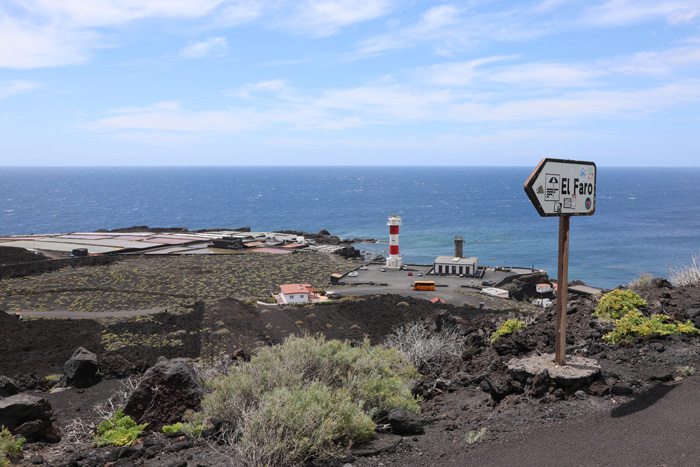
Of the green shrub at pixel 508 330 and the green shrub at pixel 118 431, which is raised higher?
the green shrub at pixel 508 330

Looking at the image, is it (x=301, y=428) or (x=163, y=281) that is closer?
(x=301, y=428)

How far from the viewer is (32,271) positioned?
4334cm

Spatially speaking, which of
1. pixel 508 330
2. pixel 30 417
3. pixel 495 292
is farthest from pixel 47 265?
pixel 508 330

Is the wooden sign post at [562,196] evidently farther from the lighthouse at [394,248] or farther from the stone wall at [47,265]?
the stone wall at [47,265]

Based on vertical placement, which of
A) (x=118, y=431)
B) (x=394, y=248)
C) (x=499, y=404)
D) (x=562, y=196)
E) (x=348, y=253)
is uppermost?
(x=562, y=196)

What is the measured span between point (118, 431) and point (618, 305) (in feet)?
33.1

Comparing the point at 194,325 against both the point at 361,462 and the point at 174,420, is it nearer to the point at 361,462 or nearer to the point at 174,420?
the point at 174,420

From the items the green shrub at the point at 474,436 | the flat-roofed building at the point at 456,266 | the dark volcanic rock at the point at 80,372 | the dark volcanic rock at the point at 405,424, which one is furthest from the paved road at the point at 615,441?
the flat-roofed building at the point at 456,266

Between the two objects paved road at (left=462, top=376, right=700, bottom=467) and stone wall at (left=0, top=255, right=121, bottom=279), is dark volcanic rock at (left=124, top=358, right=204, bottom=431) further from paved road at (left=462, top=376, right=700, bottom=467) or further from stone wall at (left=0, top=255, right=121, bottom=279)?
stone wall at (left=0, top=255, right=121, bottom=279)

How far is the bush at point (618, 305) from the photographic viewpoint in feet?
32.7

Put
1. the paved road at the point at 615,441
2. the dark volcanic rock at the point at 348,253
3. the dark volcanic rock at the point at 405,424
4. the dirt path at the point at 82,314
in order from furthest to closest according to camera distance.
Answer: the dark volcanic rock at the point at 348,253 → the dirt path at the point at 82,314 → the dark volcanic rock at the point at 405,424 → the paved road at the point at 615,441

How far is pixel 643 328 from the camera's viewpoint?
→ 875 centimetres

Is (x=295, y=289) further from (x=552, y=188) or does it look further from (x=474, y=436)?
(x=474, y=436)

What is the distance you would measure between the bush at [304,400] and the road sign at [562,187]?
3.78 meters
